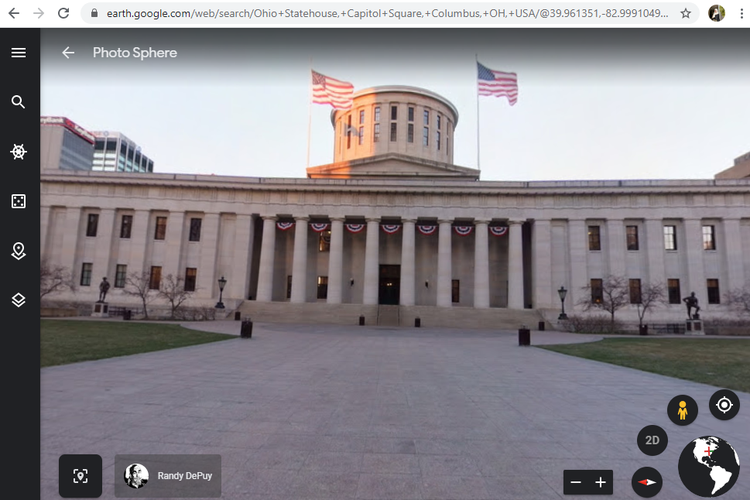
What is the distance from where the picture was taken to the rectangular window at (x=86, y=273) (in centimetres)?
3581

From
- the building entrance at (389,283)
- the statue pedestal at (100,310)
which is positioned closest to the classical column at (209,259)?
the statue pedestal at (100,310)

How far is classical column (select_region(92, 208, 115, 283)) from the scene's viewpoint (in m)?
35.4

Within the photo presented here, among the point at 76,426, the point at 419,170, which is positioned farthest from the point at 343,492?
the point at 419,170

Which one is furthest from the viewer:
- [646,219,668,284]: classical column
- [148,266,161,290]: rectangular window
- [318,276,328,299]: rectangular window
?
[318,276,328,299]: rectangular window

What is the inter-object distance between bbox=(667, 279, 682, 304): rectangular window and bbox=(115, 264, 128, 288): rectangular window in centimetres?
4996

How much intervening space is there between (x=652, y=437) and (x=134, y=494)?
2456 mm

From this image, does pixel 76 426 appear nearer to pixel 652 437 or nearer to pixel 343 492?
pixel 343 492

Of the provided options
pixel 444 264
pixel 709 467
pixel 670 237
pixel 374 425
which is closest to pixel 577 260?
pixel 670 237

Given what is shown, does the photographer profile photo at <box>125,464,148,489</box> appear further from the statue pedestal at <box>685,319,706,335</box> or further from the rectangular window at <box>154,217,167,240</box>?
the rectangular window at <box>154,217,167,240</box>

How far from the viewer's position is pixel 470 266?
38938 millimetres

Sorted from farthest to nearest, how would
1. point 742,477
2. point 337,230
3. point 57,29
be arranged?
point 337,230, point 742,477, point 57,29

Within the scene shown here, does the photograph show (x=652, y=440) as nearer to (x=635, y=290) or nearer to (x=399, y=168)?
(x=635, y=290)
